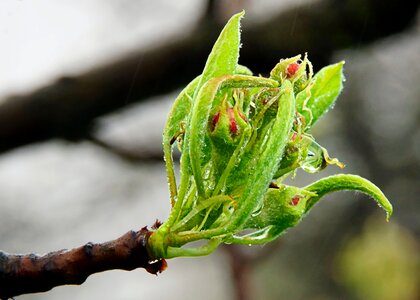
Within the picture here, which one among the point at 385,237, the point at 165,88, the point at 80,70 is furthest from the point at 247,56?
the point at 385,237

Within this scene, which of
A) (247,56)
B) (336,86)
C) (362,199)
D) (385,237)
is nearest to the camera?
(336,86)

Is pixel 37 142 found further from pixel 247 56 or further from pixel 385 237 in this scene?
pixel 385 237

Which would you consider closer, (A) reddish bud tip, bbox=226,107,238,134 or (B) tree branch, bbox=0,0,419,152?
(A) reddish bud tip, bbox=226,107,238,134

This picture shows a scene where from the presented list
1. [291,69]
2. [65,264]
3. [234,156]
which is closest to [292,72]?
[291,69]

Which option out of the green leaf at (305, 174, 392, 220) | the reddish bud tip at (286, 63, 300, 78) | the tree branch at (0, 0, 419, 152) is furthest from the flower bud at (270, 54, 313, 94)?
the tree branch at (0, 0, 419, 152)

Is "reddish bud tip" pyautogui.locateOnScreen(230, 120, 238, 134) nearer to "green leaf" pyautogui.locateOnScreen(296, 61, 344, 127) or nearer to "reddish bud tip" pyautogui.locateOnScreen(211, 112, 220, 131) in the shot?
"reddish bud tip" pyautogui.locateOnScreen(211, 112, 220, 131)

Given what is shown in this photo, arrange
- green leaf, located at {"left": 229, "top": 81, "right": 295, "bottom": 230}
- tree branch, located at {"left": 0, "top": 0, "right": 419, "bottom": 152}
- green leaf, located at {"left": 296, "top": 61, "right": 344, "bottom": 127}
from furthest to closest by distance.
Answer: tree branch, located at {"left": 0, "top": 0, "right": 419, "bottom": 152} → green leaf, located at {"left": 296, "top": 61, "right": 344, "bottom": 127} → green leaf, located at {"left": 229, "top": 81, "right": 295, "bottom": 230}

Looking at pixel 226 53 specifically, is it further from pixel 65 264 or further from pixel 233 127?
pixel 65 264
